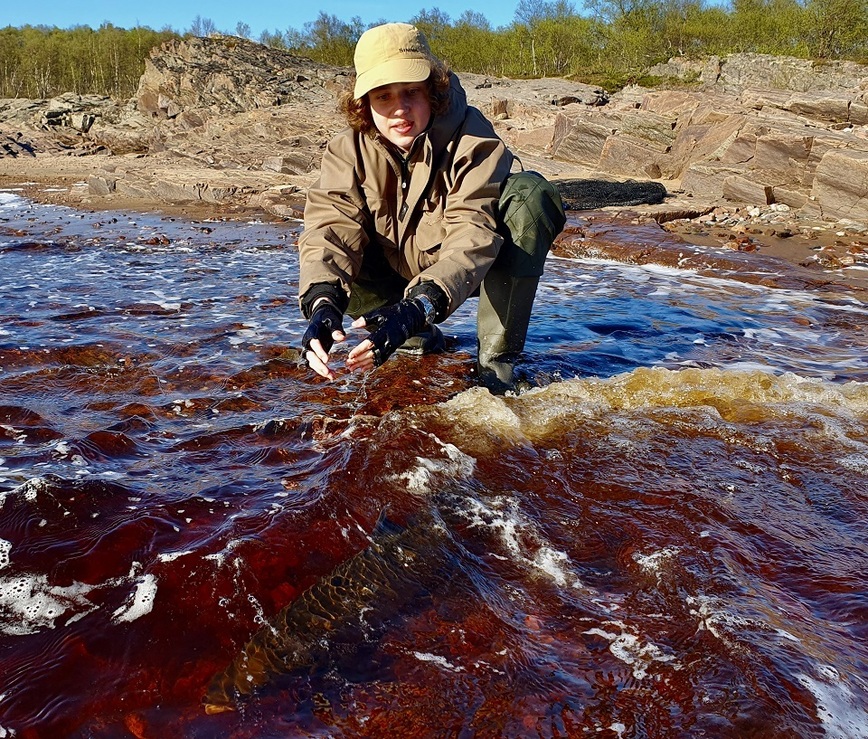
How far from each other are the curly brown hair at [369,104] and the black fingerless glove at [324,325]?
977mm

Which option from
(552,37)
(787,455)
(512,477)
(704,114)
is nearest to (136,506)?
(512,477)

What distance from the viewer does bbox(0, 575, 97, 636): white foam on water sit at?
6.21 ft

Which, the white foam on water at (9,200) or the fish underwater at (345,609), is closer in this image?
the fish underwater at (345,609)

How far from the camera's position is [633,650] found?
1.82m

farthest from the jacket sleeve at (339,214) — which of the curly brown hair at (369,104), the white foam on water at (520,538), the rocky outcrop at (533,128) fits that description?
the rocky outcrop at (533,128)

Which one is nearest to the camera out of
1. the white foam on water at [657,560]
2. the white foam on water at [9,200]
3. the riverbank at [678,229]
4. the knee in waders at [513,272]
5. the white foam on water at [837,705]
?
the white foam on water at [837,705]

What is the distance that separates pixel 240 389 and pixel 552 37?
193 feet

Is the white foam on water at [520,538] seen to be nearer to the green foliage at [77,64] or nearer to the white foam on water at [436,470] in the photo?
the white foam on water at [436,470]

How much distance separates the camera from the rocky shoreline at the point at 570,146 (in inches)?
416

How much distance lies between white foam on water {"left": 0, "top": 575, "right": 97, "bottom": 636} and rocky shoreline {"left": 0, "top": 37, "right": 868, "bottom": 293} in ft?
24.0

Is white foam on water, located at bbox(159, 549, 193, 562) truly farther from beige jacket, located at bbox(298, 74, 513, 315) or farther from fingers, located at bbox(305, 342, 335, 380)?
beige jacket, located at bbox(298, 74, 513, 315)

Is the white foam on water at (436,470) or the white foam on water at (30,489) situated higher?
the white foam on water at (436,470)

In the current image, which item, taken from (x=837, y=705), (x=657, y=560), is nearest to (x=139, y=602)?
(x=657, y=560)

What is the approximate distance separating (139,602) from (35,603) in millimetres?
294
